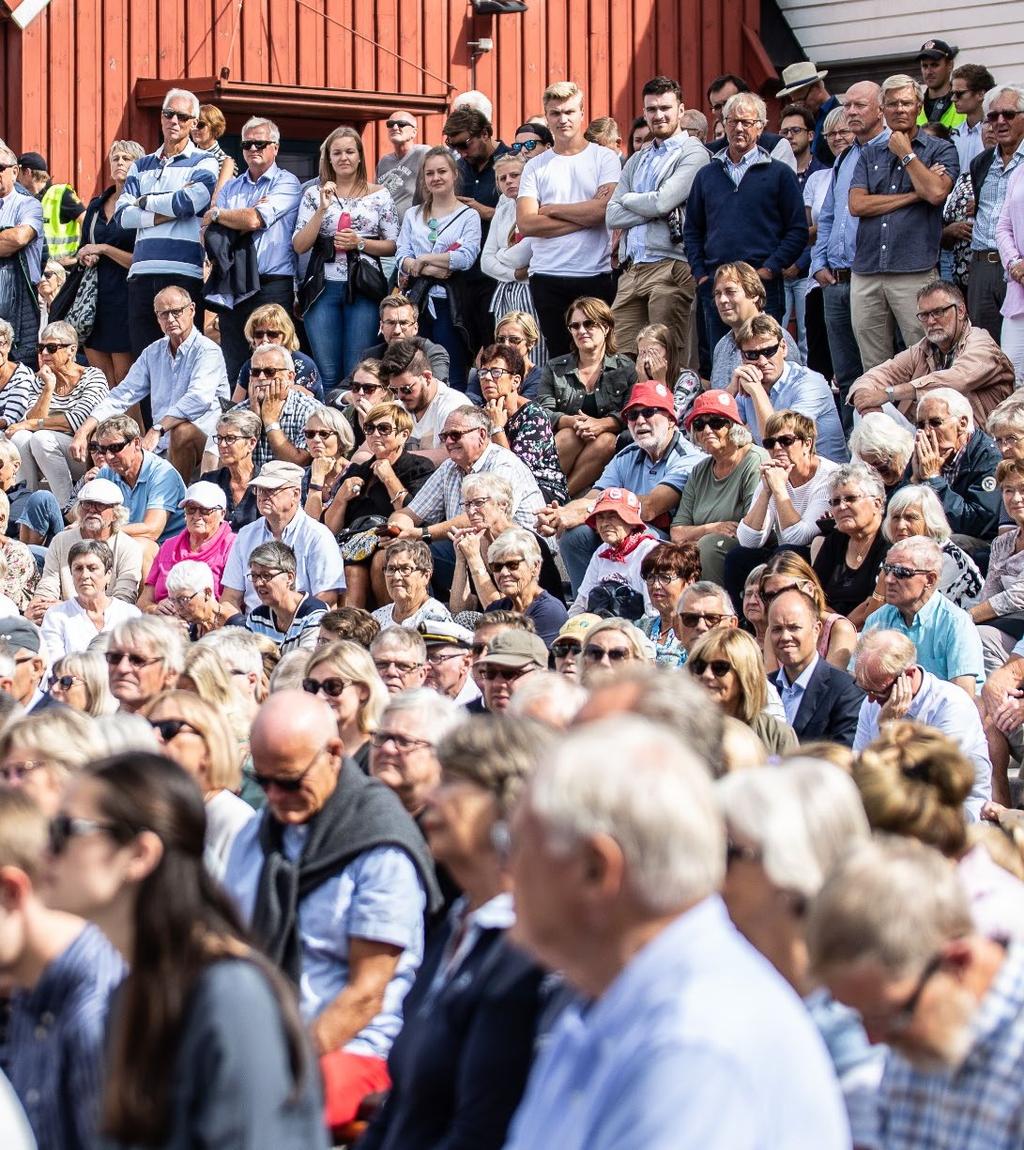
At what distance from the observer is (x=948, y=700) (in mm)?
6703

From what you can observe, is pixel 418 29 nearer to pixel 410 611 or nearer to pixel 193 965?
pixel 410 611

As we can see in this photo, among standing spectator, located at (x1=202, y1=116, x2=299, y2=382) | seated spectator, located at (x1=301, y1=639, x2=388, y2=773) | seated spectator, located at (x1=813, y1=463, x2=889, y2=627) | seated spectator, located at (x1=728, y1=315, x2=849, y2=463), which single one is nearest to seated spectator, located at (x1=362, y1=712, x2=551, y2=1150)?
seated spectator, located at (x1=301, y1=639, x2=388, y2=773)

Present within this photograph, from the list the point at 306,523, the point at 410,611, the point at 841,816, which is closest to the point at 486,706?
the point at 410,611

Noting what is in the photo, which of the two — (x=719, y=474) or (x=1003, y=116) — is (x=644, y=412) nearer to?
(x=719, y=474)

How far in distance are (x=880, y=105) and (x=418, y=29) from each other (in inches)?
246

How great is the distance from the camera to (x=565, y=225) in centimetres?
1220

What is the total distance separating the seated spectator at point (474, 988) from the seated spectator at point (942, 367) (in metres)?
6.73

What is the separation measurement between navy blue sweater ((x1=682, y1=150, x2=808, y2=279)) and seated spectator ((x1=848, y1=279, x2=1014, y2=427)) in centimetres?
114

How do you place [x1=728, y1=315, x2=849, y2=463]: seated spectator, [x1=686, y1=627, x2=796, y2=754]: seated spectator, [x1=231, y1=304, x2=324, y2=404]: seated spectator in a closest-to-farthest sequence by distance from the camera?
[x1=686, y1=627, x2=796, y2=754]: seated spectator, [x1=728, y1=315, x2=849, y2=463]: seated spectator, [x1=231, y1=304, x2=324, y2=404]: seated spectator

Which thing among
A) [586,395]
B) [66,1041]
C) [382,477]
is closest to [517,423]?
[586,395]

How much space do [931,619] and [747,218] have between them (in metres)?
4.56

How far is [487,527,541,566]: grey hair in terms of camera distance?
→ 28.4 feet

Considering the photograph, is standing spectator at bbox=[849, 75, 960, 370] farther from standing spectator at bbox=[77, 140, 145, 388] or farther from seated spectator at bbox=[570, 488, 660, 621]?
standing spectator at bbox=[77, 140, 145, 388]

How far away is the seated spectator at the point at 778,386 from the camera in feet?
33.3
